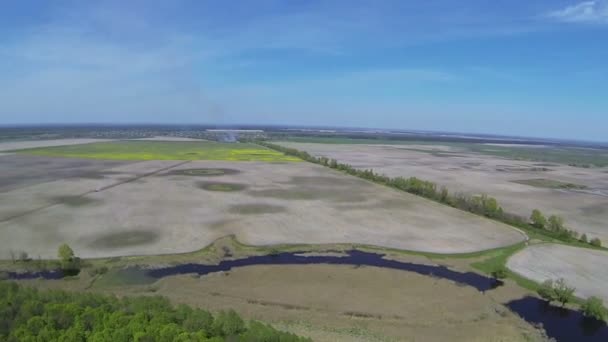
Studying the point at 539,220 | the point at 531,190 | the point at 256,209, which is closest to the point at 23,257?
the point at 256,209

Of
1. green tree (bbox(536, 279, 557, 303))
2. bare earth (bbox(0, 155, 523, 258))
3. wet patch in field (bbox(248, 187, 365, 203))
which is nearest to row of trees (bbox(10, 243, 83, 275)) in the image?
bare earth (bbox(0, 155, 523, 258))

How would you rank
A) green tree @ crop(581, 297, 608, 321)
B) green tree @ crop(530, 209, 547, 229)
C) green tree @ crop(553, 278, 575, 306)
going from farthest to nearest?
green tree @ crop(530, 209, 547, 229) → green tree @ crop(553, 278, 575, 306) → green tree @ crop(581, 297, 608, 321)

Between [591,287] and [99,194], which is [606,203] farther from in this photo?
[99,194]

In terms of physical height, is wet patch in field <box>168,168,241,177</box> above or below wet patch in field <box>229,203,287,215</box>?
above

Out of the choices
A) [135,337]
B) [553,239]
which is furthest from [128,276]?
[553,239]

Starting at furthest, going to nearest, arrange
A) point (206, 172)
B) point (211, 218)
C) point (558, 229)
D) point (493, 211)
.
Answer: point (206, 172)
point (493, 211)
point (211, 218)
point (558, 229)

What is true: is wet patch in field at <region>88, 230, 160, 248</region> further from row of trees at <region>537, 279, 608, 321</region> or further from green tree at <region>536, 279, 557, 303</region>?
row of trees at <region>537, 279, 608, 321</region>

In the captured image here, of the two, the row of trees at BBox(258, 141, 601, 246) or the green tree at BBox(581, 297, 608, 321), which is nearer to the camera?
the green tree at BBox(581, 297, 608, 321)

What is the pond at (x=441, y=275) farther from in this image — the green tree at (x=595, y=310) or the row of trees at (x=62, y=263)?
the row of trees at (x=62, y=263)

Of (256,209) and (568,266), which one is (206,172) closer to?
(256,209)
